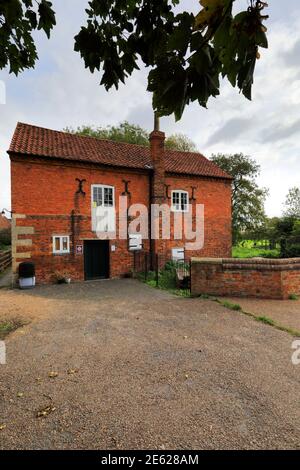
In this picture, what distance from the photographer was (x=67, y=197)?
13.2 m

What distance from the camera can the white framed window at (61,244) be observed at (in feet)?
42.4

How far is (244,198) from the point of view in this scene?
24.7 metres

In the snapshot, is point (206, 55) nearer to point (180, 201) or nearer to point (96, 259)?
point (96, 259)

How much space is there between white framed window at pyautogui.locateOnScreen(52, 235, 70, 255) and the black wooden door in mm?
1021

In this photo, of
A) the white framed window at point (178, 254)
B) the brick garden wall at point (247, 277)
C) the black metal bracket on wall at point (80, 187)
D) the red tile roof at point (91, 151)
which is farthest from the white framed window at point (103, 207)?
the brick garden wall at point (247, 277)

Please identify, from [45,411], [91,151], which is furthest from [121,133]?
[45,411]

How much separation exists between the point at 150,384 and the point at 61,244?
10.5 meters

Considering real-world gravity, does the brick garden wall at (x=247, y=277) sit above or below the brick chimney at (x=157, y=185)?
below

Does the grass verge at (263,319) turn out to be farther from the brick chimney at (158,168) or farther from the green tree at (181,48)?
the brick chimney at (158,168)

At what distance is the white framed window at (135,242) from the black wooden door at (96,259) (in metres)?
1.44

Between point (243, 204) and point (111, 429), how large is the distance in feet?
81.0

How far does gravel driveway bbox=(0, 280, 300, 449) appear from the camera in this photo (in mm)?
2848

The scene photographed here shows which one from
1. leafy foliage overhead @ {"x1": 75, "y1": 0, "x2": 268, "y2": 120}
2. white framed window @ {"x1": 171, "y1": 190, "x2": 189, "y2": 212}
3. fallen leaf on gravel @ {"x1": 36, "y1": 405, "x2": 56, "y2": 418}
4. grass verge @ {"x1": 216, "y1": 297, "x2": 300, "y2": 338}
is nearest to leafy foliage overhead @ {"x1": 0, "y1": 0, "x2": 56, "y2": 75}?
leafy foliage overhead @ {"x1": 75, "y1": 0, "x2": 268, "y2": 120}

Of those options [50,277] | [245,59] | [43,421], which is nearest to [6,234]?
[50,277]
